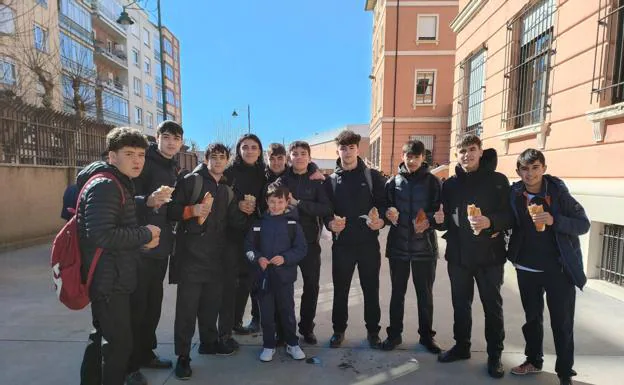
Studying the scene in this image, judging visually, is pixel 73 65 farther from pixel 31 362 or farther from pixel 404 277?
pixel 404 277

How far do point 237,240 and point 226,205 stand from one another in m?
0.38

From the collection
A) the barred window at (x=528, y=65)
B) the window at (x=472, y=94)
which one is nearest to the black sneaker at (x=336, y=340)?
the barred window at (x=528, y=65)

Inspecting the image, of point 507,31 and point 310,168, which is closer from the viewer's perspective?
point 310,168

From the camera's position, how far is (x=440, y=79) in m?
23.5

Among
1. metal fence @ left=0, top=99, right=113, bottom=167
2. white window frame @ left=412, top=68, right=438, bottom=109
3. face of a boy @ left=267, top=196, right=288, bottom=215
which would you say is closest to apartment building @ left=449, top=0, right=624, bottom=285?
face of a boy @ left=267, top=196, right=288, bottom=215

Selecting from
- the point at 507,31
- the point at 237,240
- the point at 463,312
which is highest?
the point at 507,31

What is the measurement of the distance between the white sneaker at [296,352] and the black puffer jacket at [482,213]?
1.61 meters

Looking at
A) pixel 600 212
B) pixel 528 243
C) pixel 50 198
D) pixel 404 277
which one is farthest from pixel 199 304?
pixel 50 198

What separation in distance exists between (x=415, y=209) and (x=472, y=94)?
846 cm

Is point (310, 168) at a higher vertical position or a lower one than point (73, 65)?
lower

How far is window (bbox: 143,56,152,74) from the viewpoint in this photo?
41728 millimetres

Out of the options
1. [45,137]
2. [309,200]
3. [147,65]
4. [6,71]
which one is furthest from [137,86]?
[309,200]

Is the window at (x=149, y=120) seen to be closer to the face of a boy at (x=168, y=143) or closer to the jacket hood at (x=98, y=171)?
the face of a boy at (x=168, y=143)

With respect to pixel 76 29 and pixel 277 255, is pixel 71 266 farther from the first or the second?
pixel 76 29
